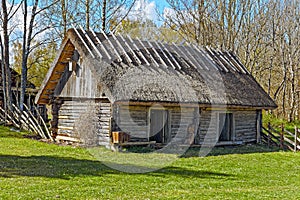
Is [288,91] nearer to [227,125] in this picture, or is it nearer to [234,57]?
[234,57]

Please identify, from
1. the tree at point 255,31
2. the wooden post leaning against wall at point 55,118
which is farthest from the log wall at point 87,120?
the tree at point 255,31

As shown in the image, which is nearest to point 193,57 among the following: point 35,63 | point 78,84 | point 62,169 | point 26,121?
point 78,84

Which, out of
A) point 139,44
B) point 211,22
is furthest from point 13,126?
point 211,22

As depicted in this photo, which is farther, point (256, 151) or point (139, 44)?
point (139, 44)

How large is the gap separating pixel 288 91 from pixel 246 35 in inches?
314

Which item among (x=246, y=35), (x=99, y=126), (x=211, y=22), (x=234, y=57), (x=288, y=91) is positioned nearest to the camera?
(x=99, y=126)

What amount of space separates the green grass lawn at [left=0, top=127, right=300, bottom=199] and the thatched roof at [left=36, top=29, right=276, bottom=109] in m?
2.60

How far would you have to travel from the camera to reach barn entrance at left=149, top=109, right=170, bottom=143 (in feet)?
64.7

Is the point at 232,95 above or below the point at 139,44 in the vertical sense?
below

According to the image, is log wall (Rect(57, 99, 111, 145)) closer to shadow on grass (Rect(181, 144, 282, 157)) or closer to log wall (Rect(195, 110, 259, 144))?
shadow on grass (Rect(181, 144, 282, 157))

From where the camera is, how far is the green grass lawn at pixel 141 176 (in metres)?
10.1

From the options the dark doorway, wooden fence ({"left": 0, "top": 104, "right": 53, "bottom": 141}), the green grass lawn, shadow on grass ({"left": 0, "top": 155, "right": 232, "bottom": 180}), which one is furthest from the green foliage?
shadow on grass ({"left": 0, "top": 155, "right": 232, "bottom": 180})

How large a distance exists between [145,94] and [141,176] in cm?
562

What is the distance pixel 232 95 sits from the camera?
20625 mm
